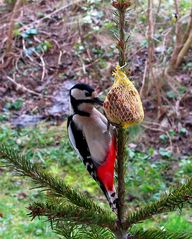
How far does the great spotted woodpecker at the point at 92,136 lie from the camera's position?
2051mm

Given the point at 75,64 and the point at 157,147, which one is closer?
the point at 157,147

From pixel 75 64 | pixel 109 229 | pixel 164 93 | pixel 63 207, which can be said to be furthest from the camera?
pixel 75 64

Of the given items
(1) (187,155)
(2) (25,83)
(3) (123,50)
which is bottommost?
(1) (187,155)

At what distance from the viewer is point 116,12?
3.65ft

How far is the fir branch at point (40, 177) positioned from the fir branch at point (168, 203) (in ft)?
0.24

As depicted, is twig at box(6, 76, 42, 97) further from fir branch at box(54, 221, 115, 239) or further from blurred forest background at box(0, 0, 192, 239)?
fir branch at box(54, 221, 115, 239)

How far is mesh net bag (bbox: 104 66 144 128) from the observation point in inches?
48.7

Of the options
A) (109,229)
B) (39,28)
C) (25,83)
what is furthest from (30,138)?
(109,229)

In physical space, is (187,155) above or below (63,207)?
below

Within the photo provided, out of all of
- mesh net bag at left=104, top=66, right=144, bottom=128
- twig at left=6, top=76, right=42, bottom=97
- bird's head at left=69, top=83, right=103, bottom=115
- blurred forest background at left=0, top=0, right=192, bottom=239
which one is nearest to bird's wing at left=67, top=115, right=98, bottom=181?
bird's head at left=69, top=83, right=103, bottom=115

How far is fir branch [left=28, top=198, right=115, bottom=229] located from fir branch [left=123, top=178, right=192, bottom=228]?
54 millimetres

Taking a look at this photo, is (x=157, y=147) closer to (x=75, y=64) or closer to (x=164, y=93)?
(x=164, y=93)

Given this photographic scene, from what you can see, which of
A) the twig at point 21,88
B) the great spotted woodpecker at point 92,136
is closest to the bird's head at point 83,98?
the great spotted woodpecker at point 92,136

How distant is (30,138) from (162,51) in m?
1.63
